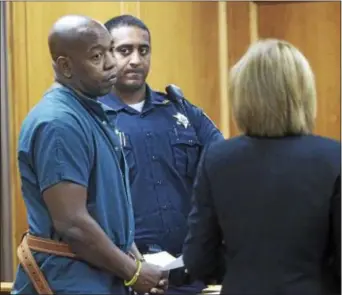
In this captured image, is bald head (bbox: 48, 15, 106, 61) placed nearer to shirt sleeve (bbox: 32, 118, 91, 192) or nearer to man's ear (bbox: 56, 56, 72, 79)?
man's ear (bbox: 56, 56, 72, 79)

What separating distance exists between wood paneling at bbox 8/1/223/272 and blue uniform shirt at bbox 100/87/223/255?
3.08 ft

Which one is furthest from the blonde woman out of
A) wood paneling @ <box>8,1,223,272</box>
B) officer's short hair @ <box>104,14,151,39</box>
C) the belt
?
wood paneling @ <box>8,1,223,272</box>

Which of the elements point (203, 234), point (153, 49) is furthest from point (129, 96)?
point (153, 49)

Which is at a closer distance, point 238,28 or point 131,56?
point 131,56

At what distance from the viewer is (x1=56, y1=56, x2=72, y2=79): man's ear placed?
182cm

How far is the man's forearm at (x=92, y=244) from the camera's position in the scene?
171 cm

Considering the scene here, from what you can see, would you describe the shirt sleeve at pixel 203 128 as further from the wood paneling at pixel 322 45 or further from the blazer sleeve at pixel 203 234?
the wood paneling at pixel 322 45

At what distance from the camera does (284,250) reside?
5.11ft

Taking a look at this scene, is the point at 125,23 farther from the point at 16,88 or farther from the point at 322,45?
the point at 322,45

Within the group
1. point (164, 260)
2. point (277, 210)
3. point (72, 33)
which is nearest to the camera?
point (277, 210)

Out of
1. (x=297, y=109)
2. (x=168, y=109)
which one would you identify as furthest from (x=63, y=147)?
(x=168, y=109)

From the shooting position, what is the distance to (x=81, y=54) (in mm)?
1815

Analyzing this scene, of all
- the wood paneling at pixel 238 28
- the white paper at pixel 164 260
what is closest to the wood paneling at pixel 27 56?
the wood paneling at pixel 238 28

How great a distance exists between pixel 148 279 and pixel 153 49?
1.60 meters
